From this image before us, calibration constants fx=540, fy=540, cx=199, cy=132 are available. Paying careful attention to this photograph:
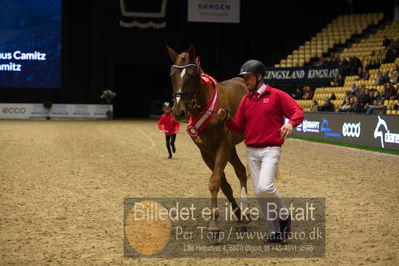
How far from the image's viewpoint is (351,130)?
19.4 meters

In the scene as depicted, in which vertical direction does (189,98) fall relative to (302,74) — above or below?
below

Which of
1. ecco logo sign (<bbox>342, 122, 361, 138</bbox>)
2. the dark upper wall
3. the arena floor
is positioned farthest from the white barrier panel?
ecco logo sign (<bbox>342, 122, 361, 138</bbox>)

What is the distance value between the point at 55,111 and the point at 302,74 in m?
19.3

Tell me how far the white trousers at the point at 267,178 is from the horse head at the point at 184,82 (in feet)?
2.89

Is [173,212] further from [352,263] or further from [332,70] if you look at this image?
[332,70]

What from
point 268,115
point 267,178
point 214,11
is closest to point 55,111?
point 214,11

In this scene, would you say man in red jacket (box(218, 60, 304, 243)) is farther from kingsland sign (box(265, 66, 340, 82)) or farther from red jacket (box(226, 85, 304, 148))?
kingsland sign (box(265, 66, 340, 82))

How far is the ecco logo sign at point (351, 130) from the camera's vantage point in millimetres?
18908

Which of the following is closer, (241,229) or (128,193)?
(241,229)

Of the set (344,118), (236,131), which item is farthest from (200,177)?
(344,118)

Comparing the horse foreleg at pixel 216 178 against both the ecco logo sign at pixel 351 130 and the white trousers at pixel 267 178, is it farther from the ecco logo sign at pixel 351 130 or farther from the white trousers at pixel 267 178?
the ecco logo sign at pixel 351 130

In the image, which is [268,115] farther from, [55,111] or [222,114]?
[55,111]

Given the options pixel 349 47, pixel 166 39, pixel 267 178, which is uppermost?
pixel 166 39

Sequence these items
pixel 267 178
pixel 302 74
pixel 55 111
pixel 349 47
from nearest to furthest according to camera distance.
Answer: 1. pixel 267 178
2. pixel 302 74
3. pixel 349 47
4. pixel 55 111
